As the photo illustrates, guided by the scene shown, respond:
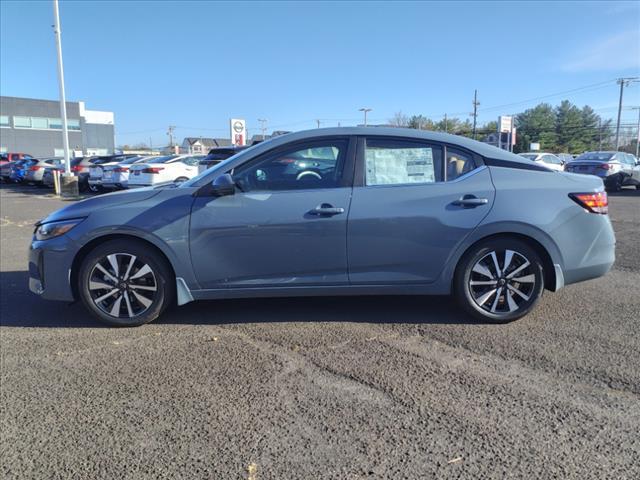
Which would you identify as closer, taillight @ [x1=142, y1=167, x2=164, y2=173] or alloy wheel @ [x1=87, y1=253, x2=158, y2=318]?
alloy wheel @ [x1=87, y1=253, x2=158, y2=318]

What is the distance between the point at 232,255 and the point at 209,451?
187 centimetres

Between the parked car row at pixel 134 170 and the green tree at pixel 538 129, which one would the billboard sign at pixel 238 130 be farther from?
the green tree at pixel 538 129

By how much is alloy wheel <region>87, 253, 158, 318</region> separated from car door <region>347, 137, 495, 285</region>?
67.3 inches

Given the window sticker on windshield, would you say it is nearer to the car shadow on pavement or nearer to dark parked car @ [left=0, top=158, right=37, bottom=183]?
the car shadow on pavement

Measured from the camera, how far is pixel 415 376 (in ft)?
10.8

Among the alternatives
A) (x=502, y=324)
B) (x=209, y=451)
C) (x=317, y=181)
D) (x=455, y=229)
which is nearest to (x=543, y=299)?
(x=502, y=324)

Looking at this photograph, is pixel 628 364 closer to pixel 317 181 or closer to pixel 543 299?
pixel 543 299

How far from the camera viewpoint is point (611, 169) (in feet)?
58.7

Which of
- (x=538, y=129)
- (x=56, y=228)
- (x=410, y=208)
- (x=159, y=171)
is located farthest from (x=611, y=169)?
(x=538, y=129)

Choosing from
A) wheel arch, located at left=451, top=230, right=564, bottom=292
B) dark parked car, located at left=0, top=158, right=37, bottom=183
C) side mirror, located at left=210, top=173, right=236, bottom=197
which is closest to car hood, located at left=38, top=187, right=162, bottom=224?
side mirror, located at left=210, top=173, right=236, bottom=197

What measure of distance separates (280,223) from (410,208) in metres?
1.06

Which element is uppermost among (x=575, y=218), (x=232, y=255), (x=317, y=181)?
(x=317, y=181)

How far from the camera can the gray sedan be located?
161 inches

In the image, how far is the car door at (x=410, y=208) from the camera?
4.09 m
